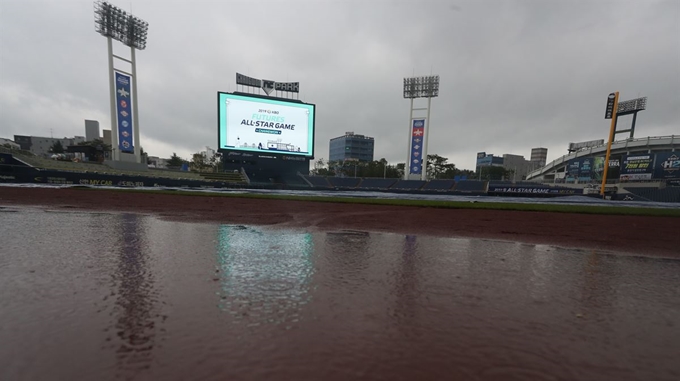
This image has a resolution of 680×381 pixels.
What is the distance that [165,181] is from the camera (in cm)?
3003

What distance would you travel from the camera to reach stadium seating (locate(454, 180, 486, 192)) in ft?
140

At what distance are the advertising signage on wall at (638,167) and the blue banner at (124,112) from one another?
70682 millimetres

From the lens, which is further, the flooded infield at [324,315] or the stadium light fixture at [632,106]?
the stadium light fixture at [632,106]

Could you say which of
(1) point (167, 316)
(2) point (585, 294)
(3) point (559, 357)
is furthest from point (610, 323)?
(1) point (167, 316)

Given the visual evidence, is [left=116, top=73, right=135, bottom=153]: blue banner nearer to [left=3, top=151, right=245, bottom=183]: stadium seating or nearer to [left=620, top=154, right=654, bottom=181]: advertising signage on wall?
[left=3, top=151, right=245, bottom=183]: stadium seating

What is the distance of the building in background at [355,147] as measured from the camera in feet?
374

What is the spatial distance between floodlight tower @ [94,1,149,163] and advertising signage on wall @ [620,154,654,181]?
70225 millimetres

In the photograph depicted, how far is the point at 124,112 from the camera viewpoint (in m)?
33.3

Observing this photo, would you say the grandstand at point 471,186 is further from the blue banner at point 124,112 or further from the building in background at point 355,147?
the building in background at point 355,147

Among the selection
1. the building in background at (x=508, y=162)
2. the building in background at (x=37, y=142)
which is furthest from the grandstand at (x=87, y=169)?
the building in background at (x=508, y=162)

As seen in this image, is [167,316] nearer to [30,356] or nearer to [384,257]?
[30,356]

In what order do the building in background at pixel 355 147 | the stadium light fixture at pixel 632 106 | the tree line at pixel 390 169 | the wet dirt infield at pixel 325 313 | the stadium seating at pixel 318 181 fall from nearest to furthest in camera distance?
the wet dirt infield at pixel 325 313 < the stadium seating at pixel 318 181 < the stadium light fixture at pixel 632 106 < the tree line at pixel 390 169 < the building in background at pixel 355 147


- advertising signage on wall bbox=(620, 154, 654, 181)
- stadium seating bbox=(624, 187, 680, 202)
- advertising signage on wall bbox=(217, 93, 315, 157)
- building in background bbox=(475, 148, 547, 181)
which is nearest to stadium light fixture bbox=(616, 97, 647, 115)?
advertising signage on wall bbox=(620, 154, 654, 181)

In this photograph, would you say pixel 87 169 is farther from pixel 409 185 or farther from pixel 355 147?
pixel 355 147
